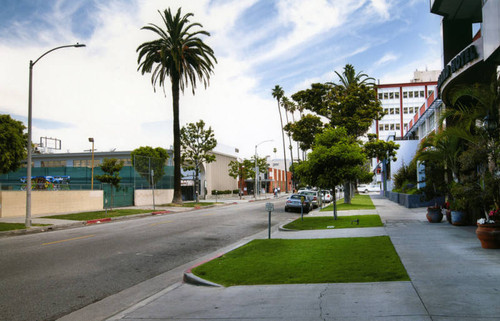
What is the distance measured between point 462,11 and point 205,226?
15.1 m

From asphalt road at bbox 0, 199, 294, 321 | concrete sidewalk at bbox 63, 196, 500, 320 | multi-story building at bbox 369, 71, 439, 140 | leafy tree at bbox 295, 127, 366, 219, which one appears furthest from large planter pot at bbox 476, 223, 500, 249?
multi-story building at bbox 369, 71, 439, 140

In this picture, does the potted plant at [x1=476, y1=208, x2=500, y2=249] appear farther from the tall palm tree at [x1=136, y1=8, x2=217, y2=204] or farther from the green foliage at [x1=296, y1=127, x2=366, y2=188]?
the tall palm tree at [x1=136, y1=8, x2=217, y2=204]

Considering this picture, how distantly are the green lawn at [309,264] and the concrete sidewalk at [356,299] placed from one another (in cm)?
39

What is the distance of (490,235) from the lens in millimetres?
9820

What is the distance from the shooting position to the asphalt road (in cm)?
721

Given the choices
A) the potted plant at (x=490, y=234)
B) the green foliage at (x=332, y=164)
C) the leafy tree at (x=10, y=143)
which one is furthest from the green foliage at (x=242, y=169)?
the potted plant at (x=490, y=234)

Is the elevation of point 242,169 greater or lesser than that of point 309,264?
greater

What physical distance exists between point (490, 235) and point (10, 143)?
92.4 feet

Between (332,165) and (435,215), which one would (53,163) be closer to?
(332,165)

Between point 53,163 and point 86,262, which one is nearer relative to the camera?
point 86,262

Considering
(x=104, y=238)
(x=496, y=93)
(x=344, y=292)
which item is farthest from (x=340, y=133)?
(x=344, y=292)

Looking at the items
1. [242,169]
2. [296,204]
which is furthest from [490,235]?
[242,169]

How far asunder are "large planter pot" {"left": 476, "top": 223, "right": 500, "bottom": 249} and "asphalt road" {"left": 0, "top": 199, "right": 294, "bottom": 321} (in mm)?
7761

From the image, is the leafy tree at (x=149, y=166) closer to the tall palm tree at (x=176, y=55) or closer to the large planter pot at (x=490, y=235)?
the tall palm tree at (x=176, y=55)
